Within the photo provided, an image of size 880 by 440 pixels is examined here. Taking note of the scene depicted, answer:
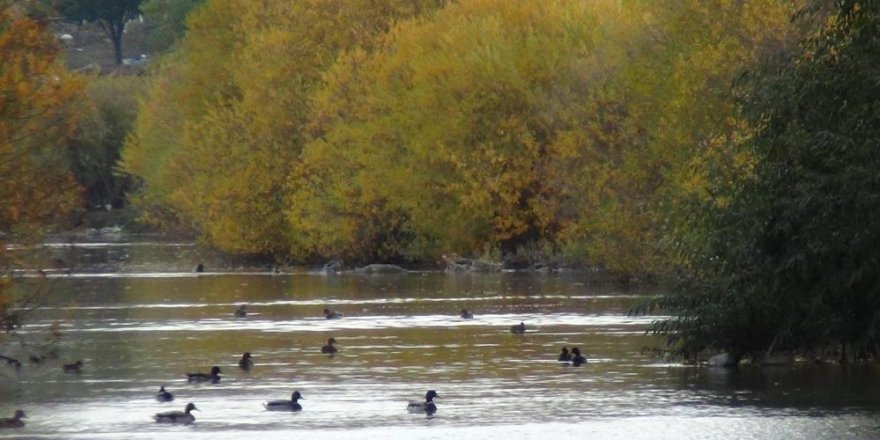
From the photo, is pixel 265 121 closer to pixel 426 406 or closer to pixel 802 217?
pixel 426 406

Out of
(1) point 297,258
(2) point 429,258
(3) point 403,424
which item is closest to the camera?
(3) point 403,424

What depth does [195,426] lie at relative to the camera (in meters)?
26.2

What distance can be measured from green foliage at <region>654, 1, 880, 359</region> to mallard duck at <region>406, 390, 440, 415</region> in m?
5.39

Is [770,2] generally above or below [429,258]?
above

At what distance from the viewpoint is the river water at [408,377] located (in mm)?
25766

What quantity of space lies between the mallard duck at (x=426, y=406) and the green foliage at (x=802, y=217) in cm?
539

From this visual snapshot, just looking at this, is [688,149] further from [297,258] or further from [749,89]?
[297,258]

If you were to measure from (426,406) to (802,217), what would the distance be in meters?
6.52

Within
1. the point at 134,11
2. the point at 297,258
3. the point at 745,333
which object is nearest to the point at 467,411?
the point at 745,333

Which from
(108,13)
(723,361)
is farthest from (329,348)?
(108,13)

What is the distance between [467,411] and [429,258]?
3809 cm

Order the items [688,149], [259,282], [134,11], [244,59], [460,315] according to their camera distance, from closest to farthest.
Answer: [460,315] → [688,149] → [259,282] → [244,59] → [134,11]


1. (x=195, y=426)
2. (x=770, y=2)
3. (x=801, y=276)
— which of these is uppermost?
(x=770, y=2)

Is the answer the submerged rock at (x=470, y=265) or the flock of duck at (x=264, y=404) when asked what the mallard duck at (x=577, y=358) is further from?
the submerged rock at (x=470, y=265)
